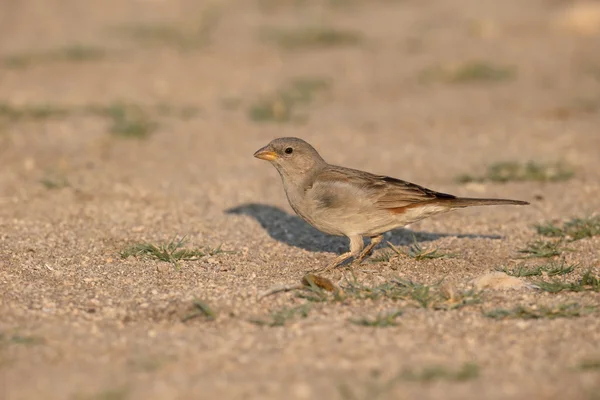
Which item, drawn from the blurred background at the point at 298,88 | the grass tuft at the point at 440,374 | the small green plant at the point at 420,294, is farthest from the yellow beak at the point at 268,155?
the grass tuft at the point at 440,374

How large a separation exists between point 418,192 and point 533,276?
36.2 inches

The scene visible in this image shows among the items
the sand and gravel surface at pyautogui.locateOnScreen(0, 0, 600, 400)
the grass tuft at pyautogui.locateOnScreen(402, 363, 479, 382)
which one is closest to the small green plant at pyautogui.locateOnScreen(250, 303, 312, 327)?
the sand and gravel surface at pyautogui.locateOnScreen(0, 0, 600, 400)

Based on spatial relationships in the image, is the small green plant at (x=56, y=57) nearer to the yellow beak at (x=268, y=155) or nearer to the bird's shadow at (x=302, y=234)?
the bird's shadow at (x=302, y=234)

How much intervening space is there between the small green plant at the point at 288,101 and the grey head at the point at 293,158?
15.2 ft

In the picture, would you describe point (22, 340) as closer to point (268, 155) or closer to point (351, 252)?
point (351, 252)

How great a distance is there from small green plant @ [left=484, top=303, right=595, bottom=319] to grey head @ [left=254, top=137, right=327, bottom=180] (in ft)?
6.55

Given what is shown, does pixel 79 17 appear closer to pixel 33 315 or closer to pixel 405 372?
pixel 33 315

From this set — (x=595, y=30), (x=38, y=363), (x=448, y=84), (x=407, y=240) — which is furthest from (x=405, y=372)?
(x=595, y=30)

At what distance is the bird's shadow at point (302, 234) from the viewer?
6973mm

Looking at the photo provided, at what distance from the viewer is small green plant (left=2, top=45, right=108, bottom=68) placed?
14383mm

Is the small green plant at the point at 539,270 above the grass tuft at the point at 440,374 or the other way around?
above

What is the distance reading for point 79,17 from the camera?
62.7ft

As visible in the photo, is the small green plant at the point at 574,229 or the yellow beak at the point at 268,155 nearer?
the yellow beak at the point at 268,155

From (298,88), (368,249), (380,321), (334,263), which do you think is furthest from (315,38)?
(380,321)
